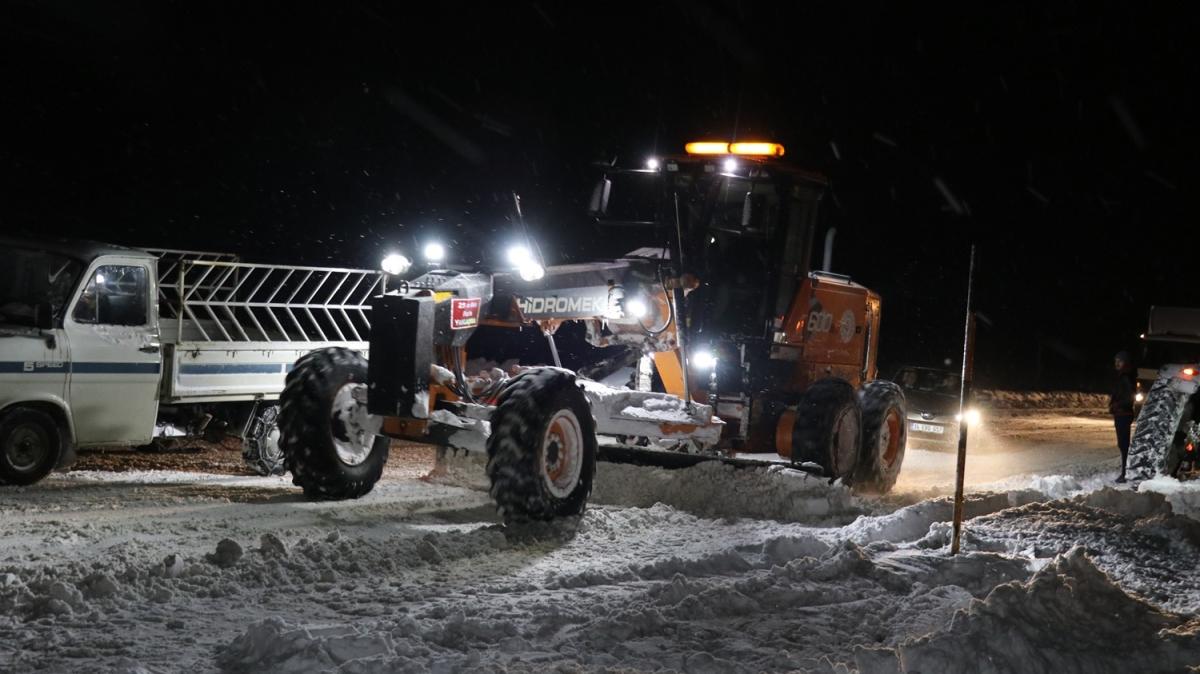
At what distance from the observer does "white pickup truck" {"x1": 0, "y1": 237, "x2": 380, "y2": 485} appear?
10.5 metres

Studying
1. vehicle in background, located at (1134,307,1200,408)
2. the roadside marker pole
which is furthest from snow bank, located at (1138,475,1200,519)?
A: the roadside marker pole

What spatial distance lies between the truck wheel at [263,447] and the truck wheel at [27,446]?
2.06 m

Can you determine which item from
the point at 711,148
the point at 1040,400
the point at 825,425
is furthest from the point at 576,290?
the point at 1040,400

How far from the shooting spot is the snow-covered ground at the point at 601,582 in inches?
219

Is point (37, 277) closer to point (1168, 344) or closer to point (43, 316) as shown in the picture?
point (43, 316)

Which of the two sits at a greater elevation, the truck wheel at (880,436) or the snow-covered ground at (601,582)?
the truck wheel at (880,436)

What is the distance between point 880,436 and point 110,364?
7827 millimetres

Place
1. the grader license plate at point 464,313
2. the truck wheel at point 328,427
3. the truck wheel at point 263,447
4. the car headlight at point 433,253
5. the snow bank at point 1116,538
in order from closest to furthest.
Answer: the snow bank at point 1116,538, the truck wheel at point 328,427, the grader license plate at point 464,313, the car headlight at point 433,253, the truck wheel at point 263,447

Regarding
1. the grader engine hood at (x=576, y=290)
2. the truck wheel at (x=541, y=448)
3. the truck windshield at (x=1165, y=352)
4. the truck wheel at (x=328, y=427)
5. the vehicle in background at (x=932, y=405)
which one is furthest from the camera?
the vehicle in background at (x=932, y=405)

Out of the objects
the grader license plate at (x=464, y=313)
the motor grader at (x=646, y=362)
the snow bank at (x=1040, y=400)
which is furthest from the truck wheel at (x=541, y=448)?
the snow bank at (x=1040, y=400)

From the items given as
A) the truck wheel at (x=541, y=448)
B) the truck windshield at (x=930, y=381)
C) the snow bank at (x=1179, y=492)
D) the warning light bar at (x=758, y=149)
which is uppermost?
the warning light bar at (x=758, y=149)

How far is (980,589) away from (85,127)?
75.2 ft

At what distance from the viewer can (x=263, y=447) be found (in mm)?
12453

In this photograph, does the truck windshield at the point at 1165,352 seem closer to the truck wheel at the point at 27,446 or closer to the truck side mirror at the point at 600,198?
the truck side mirror at the point at 600,198
